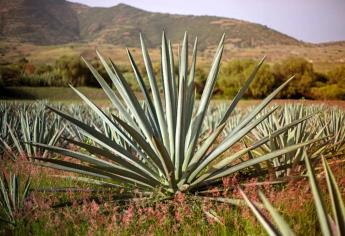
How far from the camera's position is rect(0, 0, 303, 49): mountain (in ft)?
372

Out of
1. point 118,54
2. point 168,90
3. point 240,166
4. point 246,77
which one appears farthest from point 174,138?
point 118,54

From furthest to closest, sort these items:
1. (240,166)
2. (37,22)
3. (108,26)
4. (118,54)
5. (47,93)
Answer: (108,26) → (37,22) → (118,54) → (47,93) → (240,166)

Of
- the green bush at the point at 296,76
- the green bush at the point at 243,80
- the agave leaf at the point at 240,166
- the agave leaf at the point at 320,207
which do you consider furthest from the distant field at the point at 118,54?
the agave leaf at the point at 320,207

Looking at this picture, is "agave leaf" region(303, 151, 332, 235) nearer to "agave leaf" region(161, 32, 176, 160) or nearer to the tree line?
"agave leaf" region(161, 32, 176, 160)

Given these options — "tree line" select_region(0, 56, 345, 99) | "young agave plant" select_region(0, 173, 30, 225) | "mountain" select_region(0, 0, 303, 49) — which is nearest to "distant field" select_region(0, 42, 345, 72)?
"tree line" select_region(0, 56, 345, 99)

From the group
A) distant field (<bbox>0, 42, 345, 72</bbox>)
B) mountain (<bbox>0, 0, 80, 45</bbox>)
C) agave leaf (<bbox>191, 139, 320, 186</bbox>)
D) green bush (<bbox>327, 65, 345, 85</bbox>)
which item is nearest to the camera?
agave leaf (<bbox>191, 139, 320, 186</bbox>)

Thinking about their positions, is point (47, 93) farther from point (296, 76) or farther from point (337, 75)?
point (337, 75)

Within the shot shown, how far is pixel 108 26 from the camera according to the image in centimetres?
Answer: 16162

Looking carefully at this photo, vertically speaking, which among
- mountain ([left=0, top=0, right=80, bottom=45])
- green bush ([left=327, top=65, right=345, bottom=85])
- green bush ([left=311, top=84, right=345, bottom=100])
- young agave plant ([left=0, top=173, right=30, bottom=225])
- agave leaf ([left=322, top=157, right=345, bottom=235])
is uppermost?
mountain ([left=0, top=0, right=80, bottom=45])

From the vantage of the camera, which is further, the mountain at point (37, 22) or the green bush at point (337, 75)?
the mountain at point (37, 22)

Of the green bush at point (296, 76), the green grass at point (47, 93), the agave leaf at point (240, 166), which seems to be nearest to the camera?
the agave leaf at point (240, 166)

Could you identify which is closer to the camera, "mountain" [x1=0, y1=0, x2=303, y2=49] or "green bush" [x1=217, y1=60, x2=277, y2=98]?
"green bush" [x1=217, y1=60, x2=277, y2=98]

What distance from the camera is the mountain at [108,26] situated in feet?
372

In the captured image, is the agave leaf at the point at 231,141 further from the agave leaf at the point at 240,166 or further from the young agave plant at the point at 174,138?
the agave leaf at the point at 240,166
